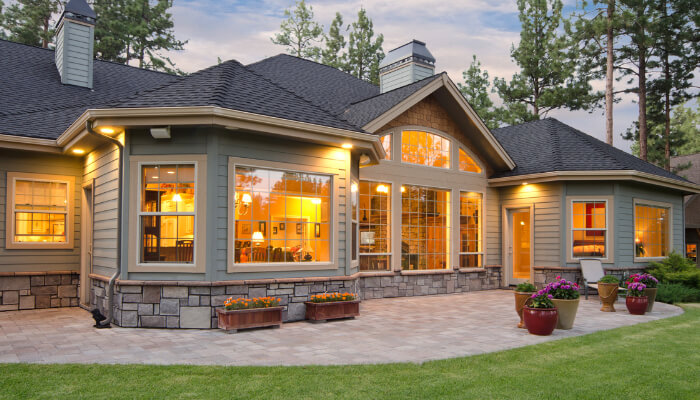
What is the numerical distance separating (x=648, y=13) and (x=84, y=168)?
17.8 meters

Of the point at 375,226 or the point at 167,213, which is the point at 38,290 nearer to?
the point at 167,213

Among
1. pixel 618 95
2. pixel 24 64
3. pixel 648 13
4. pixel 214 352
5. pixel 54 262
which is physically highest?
pixel 648 13

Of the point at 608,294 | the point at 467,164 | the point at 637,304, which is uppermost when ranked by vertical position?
the point at 467,164

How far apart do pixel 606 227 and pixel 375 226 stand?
206 inches

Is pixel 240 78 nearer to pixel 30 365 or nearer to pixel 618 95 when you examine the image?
pixel 30 365

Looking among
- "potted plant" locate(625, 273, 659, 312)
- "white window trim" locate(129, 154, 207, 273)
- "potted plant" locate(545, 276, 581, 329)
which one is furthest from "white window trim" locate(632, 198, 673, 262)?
"white window trim" locate(129, 154, 207, 273)

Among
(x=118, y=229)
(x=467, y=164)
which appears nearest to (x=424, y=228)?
(x=467, y=164)

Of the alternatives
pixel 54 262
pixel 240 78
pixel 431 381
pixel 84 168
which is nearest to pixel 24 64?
pixel 84 168

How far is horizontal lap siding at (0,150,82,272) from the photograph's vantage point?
28.0ft

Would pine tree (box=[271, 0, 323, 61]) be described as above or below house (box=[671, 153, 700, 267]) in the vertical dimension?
above

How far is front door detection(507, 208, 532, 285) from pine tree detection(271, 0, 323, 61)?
17.4 meters

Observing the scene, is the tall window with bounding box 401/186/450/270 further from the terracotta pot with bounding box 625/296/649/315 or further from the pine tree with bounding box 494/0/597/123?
the pine tree with bounding box 494/0/597/123

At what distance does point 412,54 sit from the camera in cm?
1386

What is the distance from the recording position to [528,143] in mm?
13672
